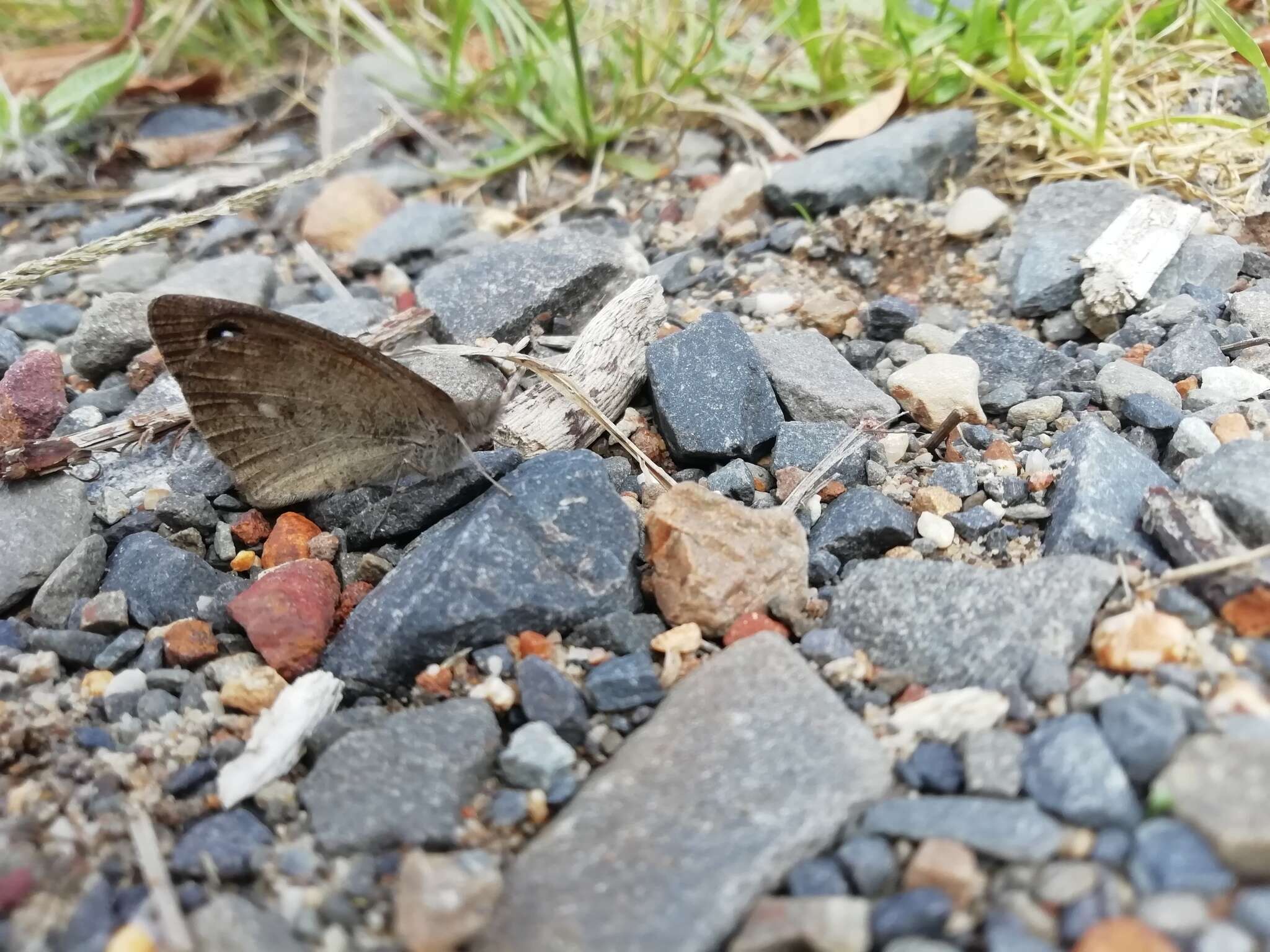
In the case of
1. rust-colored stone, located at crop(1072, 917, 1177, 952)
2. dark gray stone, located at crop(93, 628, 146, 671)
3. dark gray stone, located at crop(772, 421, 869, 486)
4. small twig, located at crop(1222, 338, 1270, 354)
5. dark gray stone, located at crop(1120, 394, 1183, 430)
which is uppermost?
dark gray stone, located at crop(93, 628, 146, 671)

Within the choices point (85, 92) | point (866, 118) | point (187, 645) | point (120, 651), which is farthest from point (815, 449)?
point (85, 92)

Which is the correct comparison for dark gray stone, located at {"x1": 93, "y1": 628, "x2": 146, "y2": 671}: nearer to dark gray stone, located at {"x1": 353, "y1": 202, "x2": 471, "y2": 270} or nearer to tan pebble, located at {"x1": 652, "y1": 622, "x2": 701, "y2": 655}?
tan pebble, located at {"x1": 652, "y1": 622, "x2": 701, "y2": 655}

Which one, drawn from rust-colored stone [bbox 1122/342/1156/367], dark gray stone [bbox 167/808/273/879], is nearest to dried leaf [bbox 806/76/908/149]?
rust-colored stone [bbox 1122/342/1156/367]

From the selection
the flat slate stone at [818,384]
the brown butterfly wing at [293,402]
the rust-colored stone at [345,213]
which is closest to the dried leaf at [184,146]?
the rust-colored stone at [345,213]

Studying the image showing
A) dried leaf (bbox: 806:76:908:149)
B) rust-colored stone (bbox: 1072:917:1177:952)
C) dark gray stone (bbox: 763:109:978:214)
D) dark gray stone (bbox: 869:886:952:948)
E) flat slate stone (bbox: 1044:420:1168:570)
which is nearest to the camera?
rust-colored stone (bbox: 1072:917:1177:952)

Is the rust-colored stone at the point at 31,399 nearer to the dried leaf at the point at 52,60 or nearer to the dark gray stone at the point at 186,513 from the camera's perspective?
the dark gray stone at the point at 186,513

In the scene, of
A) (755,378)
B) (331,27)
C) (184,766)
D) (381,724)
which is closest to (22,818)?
(184,766)
